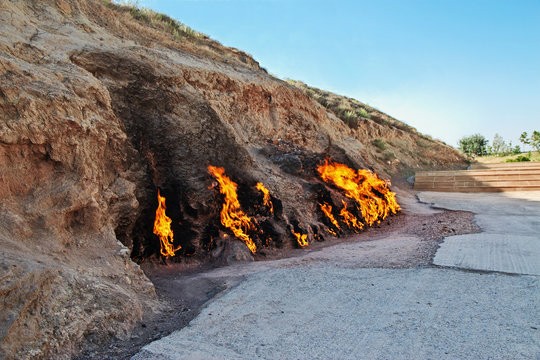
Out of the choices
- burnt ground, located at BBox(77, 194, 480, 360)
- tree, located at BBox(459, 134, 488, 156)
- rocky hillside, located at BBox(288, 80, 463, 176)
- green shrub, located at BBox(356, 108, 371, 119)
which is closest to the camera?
burnt ground, located at BBox(77, 194, 480, 360)

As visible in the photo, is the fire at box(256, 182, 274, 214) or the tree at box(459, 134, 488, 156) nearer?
the fire at box(256, 182, 274, 214)

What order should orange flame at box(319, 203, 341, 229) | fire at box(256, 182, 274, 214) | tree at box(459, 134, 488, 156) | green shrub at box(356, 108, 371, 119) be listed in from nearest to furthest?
fire at box(256, 182, 274, 214), orange flame at box(319, 203, 341, 229), green shrub at box(356, 108, 371, 119), tree at box(459, 134, 488, 156)

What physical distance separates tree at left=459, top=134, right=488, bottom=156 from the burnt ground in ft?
96.5

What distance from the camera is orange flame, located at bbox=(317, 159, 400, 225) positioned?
10438 mm

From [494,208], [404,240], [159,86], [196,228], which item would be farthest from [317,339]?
[494,208]

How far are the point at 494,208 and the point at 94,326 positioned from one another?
11.8 metres

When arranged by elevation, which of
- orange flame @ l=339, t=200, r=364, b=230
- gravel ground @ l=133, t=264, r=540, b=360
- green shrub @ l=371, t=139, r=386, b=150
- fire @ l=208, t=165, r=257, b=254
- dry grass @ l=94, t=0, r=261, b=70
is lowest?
gravel ground @ l=133, t=264, r=540, b=360

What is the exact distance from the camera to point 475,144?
37.2 metres

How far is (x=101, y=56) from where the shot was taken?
732cm

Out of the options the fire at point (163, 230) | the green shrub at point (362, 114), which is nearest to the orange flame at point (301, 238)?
the fire at point (163, 230)

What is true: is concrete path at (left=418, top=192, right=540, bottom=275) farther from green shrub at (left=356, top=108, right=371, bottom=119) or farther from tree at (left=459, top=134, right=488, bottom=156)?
tree at (left=459, top=134, right=488, bottom=156)

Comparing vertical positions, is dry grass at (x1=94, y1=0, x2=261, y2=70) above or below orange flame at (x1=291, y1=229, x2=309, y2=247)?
above

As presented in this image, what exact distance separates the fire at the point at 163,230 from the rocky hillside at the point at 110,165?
0.35ft

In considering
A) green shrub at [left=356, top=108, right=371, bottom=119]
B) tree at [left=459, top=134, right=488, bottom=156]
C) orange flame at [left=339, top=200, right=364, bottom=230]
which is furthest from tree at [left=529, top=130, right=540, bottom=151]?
orange flame at [left=339, top=200, right=364, bottom=230]
